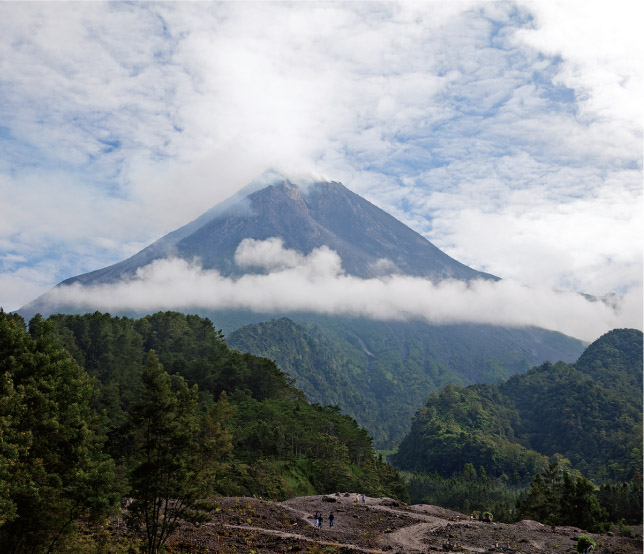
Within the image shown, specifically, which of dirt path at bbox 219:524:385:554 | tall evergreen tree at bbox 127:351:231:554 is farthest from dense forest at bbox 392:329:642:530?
tall evergreen tree at bbox 127:351:231:554

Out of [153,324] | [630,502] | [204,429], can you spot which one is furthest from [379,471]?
[204,429]

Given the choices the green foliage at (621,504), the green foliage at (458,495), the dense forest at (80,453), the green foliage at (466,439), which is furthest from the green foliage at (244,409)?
the green foliage at (466,439)

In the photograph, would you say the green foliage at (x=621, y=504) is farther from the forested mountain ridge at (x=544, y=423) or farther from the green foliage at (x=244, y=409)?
the forested mountain ridge at (x=544, y=423)

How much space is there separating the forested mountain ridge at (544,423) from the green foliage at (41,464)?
10925cm

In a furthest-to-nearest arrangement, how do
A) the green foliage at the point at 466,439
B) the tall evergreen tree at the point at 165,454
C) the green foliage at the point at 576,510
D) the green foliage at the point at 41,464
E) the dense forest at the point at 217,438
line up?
Answer: 1. the green foliage at the point at 466,439
2. the green foliage at the point at 576,510
3. the dense forest at the point at 217,438
4. the tall evergreen tree at the point at 165,454
5. the green foliage at the point at 41,464

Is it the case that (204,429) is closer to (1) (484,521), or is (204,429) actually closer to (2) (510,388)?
(1) (484,521)

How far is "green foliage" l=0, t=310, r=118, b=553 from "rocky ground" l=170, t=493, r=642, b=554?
570 centimetres

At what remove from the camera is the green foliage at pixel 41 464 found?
18.9 meters

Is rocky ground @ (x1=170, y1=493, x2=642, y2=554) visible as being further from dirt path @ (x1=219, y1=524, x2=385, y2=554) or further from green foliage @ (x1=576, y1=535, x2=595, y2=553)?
green foliage @ (x1=576, y1=535, x2=595, y2=553)

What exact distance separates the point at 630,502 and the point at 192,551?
6383 cm

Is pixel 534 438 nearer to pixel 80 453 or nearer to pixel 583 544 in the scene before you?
pixel 583 544

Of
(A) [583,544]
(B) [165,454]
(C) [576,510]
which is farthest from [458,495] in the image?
(B) [165,454]

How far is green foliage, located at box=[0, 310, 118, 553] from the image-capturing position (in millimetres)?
18906

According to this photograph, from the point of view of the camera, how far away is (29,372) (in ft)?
81.1
